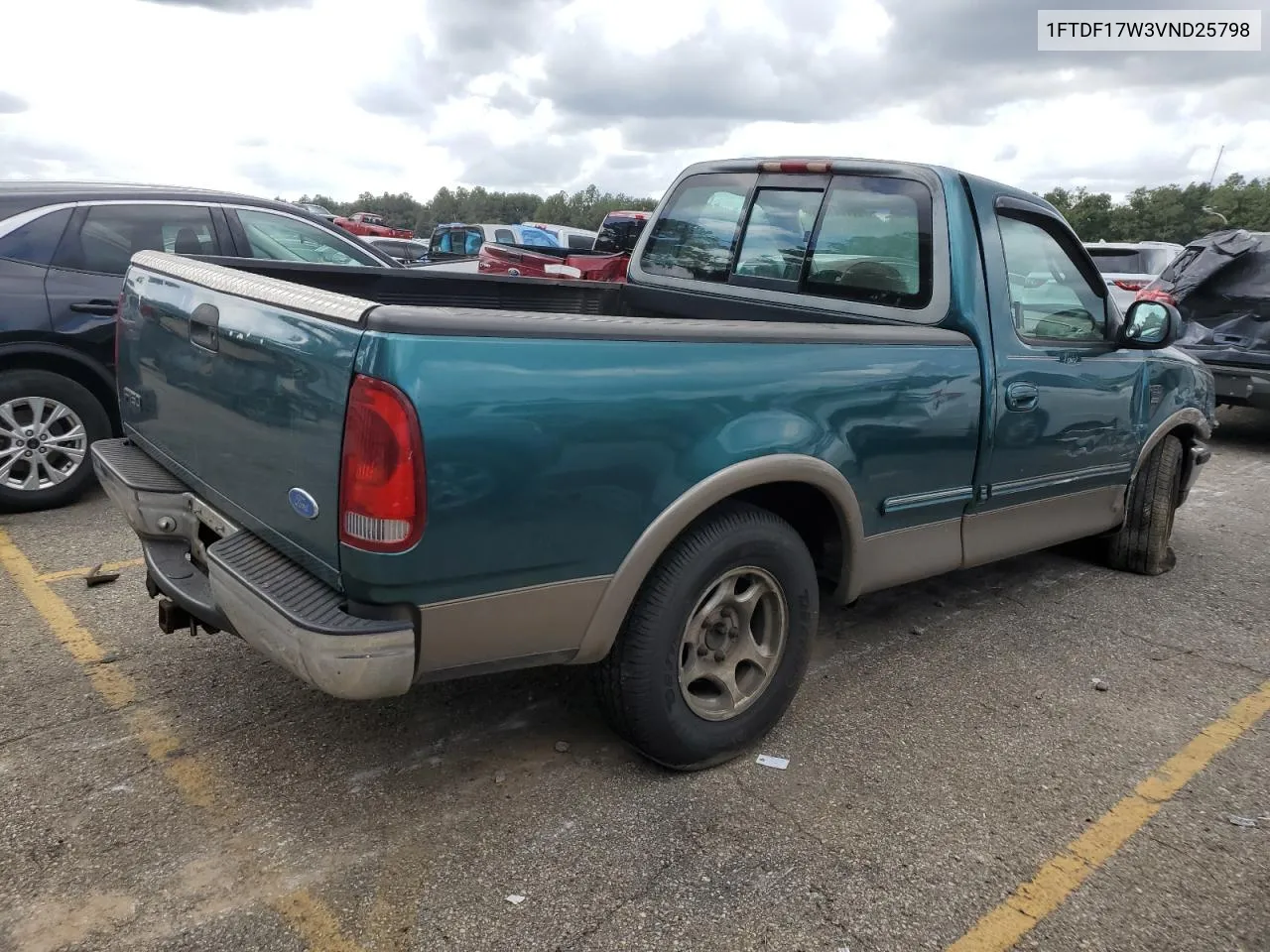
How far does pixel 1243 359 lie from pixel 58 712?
29.9ft

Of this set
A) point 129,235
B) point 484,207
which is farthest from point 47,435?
point 484,207

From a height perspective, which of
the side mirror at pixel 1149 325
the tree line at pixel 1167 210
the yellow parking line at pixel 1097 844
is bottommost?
the yellow parking line at pixel 1097 844

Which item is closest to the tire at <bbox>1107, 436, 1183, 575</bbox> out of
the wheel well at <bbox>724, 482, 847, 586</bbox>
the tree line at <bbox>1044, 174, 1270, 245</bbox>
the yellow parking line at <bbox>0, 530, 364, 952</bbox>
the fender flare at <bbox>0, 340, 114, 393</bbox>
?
the wheel well at <bbox>724, 482, 847, 586</bbox>

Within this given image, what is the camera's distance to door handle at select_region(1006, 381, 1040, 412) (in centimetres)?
354

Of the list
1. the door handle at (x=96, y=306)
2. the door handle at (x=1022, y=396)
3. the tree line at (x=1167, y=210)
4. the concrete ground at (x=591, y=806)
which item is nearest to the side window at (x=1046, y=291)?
the door handle at (x=1022, y=396)

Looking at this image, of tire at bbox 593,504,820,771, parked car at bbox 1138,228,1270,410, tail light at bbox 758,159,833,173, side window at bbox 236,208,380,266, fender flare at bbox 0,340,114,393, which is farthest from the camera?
parked car at bbox 1138,228,1270,410

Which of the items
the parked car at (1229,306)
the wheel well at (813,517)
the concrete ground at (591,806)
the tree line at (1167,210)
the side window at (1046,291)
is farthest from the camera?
the tree line at (1167,210)

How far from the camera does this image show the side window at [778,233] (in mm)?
3846

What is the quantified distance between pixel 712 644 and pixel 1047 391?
70.0 inches

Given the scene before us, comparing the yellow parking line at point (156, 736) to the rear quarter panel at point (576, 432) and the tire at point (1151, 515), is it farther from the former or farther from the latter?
the tire at point (1151, 515)

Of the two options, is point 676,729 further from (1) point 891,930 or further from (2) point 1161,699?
(2) point 1161,699

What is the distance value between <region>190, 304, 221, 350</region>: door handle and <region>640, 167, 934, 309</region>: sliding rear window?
218 cm

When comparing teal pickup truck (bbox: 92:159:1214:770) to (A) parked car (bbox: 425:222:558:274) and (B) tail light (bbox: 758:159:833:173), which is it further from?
(A) parked car (bbox: 425:222:558:274)

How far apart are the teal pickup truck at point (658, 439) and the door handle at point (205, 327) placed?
15 millimetres
